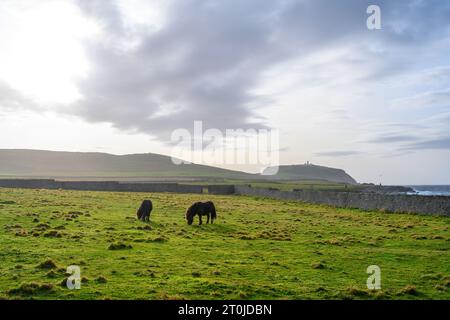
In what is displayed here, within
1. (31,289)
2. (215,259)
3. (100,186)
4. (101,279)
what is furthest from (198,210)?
(100,186)

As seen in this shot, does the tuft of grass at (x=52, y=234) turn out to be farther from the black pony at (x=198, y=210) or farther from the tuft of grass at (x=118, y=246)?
the black pony at (x=198, y=210)

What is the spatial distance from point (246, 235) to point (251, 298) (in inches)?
462

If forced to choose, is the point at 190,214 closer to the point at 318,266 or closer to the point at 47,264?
the point at 318,266

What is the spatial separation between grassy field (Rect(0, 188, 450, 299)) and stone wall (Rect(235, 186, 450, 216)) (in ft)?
25.5

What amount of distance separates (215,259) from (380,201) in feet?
96.3

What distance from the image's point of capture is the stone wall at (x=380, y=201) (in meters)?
36.2

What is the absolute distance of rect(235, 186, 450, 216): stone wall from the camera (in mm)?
36156

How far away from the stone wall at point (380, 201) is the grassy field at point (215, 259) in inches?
307

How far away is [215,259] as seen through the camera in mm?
16672

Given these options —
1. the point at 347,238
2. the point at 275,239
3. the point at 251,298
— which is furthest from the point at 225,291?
the point at 347,238

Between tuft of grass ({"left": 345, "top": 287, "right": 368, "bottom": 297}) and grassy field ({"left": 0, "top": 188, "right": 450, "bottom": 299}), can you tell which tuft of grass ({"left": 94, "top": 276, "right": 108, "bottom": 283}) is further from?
tuft of grass ({"left": 345, "top": 287, "right": 368, "bottom": 297})

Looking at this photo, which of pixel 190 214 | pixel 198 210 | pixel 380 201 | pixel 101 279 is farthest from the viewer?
pixel 380 201

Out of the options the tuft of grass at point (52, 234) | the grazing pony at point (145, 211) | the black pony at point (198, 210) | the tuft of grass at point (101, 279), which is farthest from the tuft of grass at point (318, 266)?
the grazing pony at point (145, 211)

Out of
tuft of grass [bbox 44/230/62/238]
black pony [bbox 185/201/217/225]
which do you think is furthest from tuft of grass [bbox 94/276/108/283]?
black pony [bbox 185/201/217/225]
